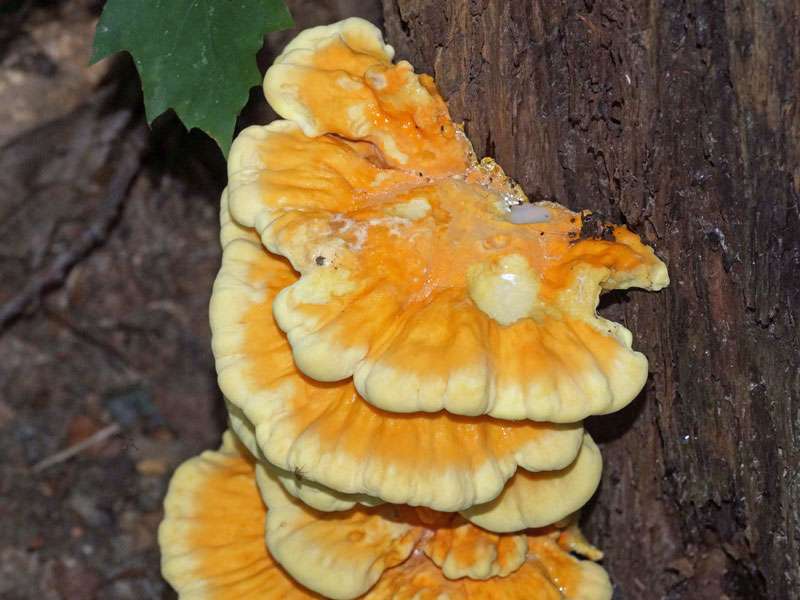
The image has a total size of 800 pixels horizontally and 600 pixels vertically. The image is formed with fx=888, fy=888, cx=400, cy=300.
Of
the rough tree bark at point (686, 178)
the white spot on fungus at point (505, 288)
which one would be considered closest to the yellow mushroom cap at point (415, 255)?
the white spot on fungus at point (505, 288)

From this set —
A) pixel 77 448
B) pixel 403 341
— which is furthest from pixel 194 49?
pixel 77 448

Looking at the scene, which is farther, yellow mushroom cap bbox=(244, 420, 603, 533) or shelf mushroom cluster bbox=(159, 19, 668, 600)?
yellow mushroom cap bbox=(244, 420, 603, 533)

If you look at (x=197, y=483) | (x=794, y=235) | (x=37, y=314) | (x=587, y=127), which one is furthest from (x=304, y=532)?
(x=37, y=314)

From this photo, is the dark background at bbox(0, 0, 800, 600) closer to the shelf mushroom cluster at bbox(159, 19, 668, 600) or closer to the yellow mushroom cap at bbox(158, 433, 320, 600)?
the shelf mushroom cluster at bbox(159, 19, 668, 600)

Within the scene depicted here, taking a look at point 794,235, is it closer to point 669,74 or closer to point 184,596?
point 669,74

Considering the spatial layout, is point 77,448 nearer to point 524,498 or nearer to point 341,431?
point 341,431

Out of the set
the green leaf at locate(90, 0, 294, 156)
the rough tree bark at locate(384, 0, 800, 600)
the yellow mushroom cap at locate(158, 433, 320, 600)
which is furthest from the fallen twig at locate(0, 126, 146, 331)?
the rough tree bark at locate(384, 0, 800, 600)

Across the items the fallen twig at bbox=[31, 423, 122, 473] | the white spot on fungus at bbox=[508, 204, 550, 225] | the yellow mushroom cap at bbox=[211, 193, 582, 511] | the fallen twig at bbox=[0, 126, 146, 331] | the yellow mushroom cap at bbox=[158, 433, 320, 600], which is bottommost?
the fallen twig at bbox=[31, 423, 122, 473]

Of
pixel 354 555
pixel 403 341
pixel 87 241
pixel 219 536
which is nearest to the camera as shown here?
pixel 403 341
